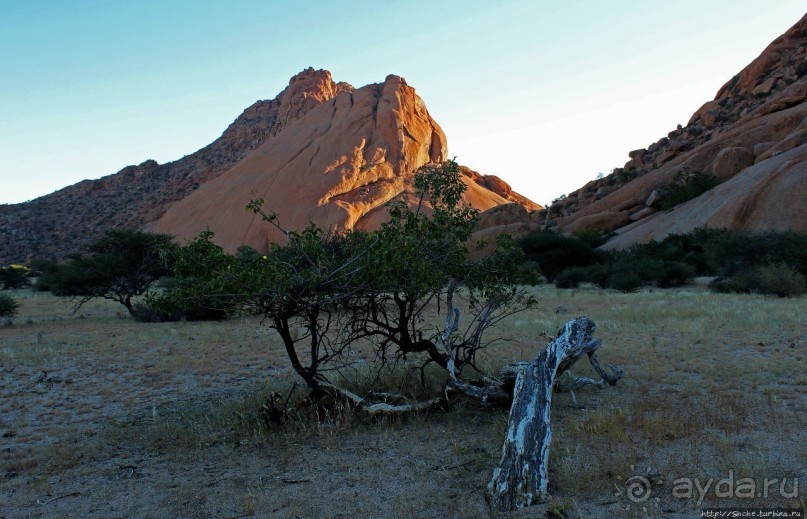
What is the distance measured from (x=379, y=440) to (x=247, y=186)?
56.1 metres

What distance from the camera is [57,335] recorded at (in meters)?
14.3

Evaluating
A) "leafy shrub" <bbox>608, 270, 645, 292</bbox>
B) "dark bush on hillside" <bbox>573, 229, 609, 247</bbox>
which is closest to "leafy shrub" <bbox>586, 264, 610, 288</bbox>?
"leafy shrub" <bbox>608, 270, 645, 292</bbox>

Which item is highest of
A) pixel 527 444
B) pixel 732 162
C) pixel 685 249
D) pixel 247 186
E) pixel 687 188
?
pixel 247 186

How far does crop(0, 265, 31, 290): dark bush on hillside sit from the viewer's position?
39.3 m

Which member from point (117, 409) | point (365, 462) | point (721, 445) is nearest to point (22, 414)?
point (117, 409)

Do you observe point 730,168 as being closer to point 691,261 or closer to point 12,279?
point 691,261

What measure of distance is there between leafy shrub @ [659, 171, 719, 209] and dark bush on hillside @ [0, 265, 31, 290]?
45023 millimetres

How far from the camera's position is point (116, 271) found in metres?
19.7

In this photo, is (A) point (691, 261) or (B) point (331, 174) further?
(B) point (331, 174)

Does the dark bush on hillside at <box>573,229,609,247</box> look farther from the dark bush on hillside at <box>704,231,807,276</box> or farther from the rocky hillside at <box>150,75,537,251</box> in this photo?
the rocky hillside at <box>150,75,537,251</box>

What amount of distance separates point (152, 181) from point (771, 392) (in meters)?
76.9

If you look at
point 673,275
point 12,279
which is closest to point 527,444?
point 673,275

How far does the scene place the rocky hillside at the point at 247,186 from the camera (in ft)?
183

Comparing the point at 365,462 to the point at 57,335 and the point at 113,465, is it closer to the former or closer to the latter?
the point at 113,465
